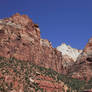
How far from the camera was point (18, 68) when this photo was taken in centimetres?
11412

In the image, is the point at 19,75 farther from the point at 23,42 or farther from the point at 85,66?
the point at 85,66

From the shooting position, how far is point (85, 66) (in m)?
155

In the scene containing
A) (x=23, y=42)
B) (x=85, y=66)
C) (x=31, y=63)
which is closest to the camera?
(x=31, y=63)

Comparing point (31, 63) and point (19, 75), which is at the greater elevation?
point (31, 63)

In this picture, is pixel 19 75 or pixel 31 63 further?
pixel 31 63

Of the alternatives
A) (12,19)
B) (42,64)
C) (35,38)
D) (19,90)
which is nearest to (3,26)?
(12,19)

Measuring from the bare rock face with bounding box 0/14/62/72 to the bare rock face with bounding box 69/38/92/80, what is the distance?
1338 cm

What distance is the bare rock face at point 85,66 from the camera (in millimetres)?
151625

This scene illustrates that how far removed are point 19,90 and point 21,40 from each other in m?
37.3

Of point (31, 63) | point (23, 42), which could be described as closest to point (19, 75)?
point (31, 63)


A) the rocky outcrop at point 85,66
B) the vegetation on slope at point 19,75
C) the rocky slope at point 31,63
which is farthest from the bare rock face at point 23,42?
the rocky outcrop at point 85,66

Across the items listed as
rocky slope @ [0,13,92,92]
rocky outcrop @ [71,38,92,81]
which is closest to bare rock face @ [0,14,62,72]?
rocky slope @ [0,13,92,92]

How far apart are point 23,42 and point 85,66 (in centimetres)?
4095

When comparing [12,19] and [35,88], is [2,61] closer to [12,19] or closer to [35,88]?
[35,88]
